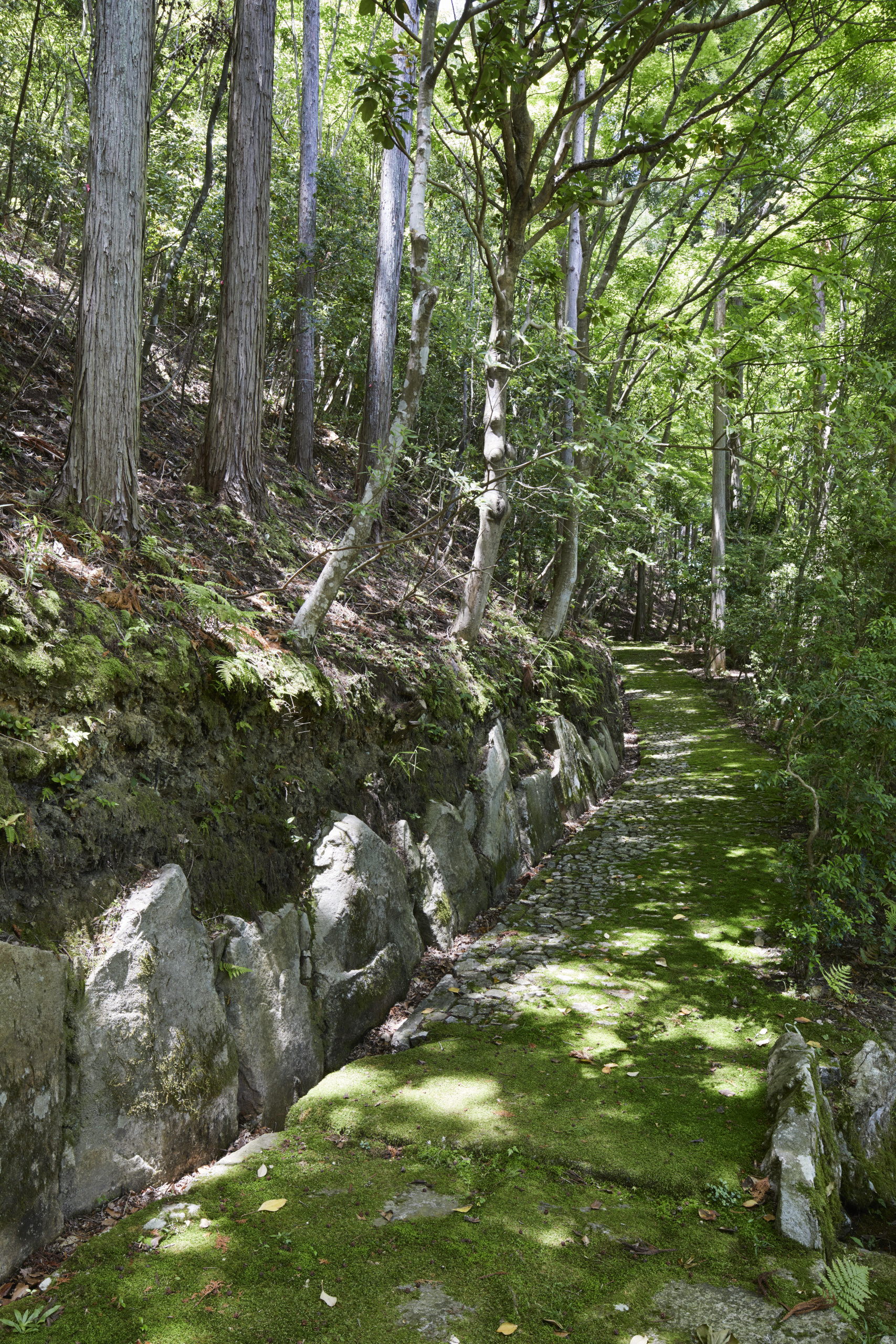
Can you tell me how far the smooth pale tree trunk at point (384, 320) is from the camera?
9250mm

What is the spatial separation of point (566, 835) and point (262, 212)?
732 centimetres

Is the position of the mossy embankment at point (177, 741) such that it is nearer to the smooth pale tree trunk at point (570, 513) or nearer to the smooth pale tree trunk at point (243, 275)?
the smooth pale tree trunk at point (243, 275)

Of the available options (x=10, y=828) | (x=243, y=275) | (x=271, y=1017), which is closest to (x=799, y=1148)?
(x=271, y=1017)

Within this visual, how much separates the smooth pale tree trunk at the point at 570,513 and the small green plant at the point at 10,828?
27.8 feet

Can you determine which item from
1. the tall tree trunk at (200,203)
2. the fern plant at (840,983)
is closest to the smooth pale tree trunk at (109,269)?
the tall tree trunk at (200,203)

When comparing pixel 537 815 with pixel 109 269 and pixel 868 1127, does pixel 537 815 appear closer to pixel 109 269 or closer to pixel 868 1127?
pixel 868 1127

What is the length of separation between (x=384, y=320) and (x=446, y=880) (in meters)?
6.97

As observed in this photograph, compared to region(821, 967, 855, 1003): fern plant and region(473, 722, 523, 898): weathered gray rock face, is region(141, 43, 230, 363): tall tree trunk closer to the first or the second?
region(473, 722, 523, 898): weathered gray rock face

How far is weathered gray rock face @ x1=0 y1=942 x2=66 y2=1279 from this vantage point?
254 cm

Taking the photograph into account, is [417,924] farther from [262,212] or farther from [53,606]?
[262,212]

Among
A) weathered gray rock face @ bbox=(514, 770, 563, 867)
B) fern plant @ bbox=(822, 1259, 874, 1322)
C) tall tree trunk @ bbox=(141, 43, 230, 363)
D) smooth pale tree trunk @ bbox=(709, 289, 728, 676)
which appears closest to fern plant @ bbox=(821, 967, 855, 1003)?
fern plant @ bbox=(822, 1259, 874, 1322)

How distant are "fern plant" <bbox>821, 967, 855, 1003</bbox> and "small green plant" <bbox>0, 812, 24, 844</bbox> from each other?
497cm

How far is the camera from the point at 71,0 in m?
9.16

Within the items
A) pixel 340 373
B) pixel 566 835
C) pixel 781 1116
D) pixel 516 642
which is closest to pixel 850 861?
pixel 781 1116
